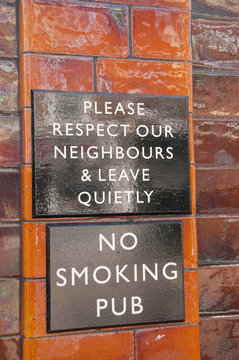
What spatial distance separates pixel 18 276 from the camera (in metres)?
1.31

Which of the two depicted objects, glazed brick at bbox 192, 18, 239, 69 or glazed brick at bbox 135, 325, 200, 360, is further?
glazed brick at bbox 192, 18, 239, 69

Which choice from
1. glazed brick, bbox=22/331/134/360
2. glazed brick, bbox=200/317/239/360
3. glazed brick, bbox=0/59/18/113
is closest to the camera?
glazed brick, bbox=22/331/134/360

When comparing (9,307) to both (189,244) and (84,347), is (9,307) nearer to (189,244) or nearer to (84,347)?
(84,347)

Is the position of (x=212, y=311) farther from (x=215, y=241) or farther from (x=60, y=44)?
(x=60, y=44)

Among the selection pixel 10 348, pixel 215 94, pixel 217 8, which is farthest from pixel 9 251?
pixel 217 8

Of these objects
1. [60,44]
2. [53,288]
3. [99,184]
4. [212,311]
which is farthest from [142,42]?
[212,311]

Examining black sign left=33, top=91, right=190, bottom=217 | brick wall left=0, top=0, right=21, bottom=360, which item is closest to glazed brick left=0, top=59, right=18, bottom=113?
brick wall left=0, top=0, right=21, bottom=360

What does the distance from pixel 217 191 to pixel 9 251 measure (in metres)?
0.80

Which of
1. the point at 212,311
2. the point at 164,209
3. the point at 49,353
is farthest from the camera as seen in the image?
the point at 212,311

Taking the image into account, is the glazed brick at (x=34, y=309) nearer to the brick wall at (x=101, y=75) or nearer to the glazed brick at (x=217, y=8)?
the brick wall at (x=101, y=75)

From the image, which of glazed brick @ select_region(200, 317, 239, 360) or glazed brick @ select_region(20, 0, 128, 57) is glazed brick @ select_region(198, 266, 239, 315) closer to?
glazed brick @ select_region(200, 317, 239, 360)

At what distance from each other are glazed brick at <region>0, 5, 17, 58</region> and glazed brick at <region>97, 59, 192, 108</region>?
31cm

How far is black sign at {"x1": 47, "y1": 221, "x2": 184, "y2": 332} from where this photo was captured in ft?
4.12

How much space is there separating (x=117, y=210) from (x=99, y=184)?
0.11 metres
